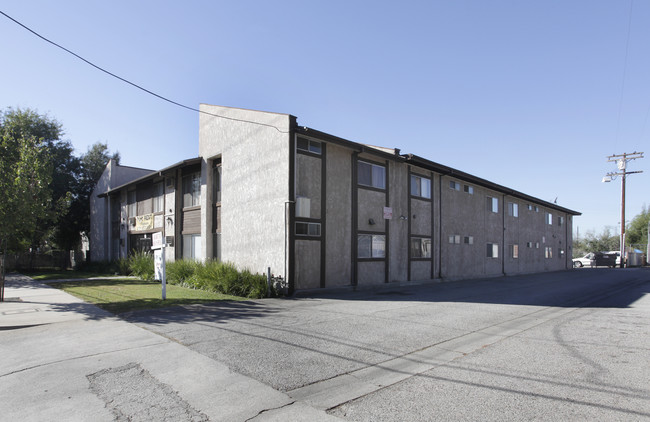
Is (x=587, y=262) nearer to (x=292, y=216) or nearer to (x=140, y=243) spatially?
(x=292, y=216)

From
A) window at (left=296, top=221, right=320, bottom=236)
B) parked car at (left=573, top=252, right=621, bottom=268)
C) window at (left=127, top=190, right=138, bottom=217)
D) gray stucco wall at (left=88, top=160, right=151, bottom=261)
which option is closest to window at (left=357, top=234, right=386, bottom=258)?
window at (left=296, top=221, right=320, bottom=236)

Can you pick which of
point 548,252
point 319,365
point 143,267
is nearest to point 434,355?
point 319,365

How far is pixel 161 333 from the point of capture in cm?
764

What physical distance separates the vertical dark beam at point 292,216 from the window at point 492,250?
1687cm

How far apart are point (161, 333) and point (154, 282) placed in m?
11.4

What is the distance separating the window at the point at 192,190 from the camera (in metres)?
19.6

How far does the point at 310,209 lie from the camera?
14.7 meters

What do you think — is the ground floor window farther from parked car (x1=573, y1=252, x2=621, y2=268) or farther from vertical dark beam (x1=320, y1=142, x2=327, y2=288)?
parked car (x1=573, y1=252, x2=621, y2=268)

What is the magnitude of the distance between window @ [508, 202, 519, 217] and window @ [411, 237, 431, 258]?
12.0 meters

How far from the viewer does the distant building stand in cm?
1447

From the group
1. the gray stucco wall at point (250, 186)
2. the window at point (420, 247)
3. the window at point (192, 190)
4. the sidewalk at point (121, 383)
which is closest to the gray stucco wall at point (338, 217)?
the gray stucco wall at point (250, 186)

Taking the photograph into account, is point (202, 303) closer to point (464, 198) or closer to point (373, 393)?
point (373, 393)

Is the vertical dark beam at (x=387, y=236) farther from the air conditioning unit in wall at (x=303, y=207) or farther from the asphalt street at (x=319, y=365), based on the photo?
the asphalt street at (x=319, y=365)

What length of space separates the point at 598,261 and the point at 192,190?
44537 millimetres
